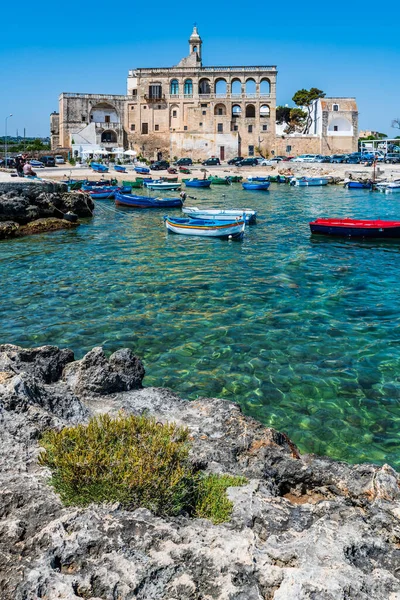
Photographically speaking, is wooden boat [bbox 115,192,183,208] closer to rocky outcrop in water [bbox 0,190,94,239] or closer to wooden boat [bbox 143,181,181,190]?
rocky outcrop in water [bbox 0,190,94,239]

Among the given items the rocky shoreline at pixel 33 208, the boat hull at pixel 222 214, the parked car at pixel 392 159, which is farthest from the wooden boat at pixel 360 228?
the parked car at pixel 392 159

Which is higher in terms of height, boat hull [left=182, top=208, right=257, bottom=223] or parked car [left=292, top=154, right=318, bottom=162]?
parked car [left=292, top=154, right=318, bottom=162]

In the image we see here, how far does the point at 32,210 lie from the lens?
2852cm

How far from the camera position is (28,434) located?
18.0 feet

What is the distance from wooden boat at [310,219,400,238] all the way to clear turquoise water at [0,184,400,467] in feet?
2.40

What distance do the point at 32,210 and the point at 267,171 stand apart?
159 feet

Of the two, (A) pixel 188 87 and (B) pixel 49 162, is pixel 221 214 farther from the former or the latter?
(A) pixel 188 87

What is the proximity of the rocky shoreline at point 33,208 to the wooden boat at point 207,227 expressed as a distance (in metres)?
6.14

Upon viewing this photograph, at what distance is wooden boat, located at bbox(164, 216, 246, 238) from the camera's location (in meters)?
26.3

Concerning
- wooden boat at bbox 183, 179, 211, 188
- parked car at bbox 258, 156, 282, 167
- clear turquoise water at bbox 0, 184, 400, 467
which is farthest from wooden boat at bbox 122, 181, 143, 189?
parked car at bbox 258, 156, 282, 167

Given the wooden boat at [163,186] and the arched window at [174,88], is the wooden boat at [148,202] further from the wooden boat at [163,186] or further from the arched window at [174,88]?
the arched window at [174,88]

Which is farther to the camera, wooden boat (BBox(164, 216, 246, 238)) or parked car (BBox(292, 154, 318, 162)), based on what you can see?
parked car (BBox(292, 154, 318, 162))

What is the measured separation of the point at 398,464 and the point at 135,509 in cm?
445

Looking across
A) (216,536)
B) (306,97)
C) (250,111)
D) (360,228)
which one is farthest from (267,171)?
(216,536)
